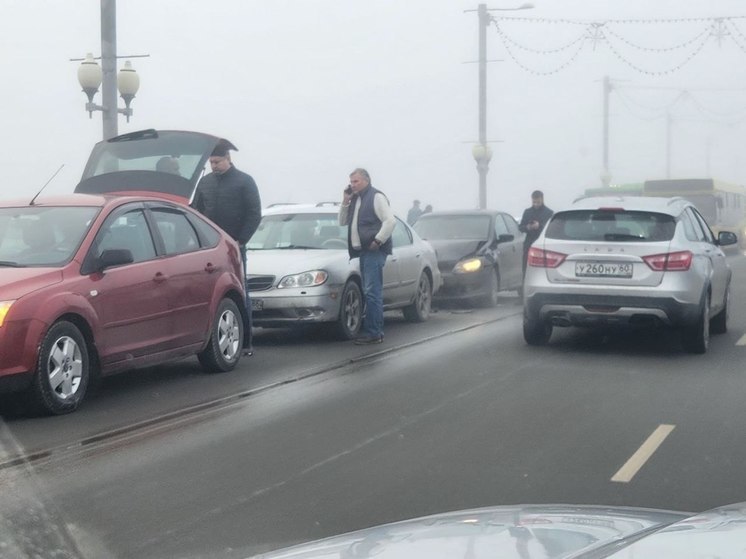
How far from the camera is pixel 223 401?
29.1 ft

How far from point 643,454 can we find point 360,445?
5.36 feet

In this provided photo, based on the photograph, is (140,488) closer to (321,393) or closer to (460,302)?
(321,393)

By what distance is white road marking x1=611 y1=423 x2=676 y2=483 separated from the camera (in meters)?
6.35

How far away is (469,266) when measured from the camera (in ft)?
56.3

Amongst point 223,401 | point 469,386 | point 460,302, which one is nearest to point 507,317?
point 460,302

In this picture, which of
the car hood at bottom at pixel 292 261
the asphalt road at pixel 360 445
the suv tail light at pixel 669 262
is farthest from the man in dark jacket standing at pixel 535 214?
the suv tail light at pixel 669 262

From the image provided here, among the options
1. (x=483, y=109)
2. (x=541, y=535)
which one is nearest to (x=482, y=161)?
(x=483, y=109)

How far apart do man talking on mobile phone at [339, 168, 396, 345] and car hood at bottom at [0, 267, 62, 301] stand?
4564mm

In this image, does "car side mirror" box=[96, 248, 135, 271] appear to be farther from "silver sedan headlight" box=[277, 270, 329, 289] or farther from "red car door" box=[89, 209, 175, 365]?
"silver sedan headlight" box=[277, 270, 329, 289]

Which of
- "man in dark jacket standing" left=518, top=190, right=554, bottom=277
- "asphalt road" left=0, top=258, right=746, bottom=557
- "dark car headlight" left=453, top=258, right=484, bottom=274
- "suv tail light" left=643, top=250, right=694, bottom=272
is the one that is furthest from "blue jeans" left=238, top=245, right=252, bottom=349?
"man in dark jacket standing" left=518, top=190, right=554, bottom=277

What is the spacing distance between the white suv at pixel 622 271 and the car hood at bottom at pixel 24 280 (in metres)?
5.09

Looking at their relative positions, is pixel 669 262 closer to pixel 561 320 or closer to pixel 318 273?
pixel 561 320

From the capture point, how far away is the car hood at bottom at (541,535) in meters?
2.15

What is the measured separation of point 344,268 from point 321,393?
3.79m
